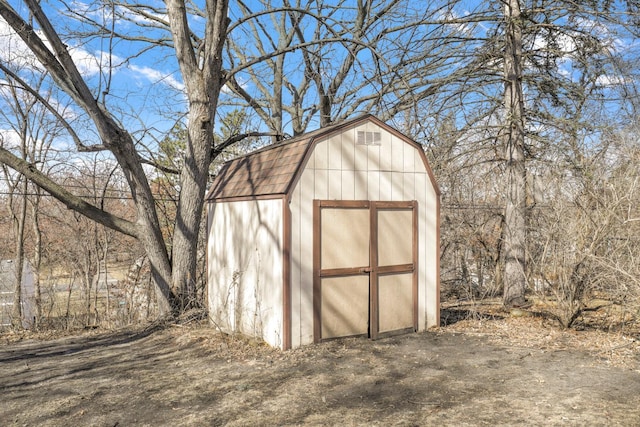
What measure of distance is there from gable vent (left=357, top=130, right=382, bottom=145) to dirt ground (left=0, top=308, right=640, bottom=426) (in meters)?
2.60

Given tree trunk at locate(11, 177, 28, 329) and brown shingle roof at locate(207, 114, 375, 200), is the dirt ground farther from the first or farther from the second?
tree trunk at locate(11, 177, 28, 329)

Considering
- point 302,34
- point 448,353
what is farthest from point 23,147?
point 448,353

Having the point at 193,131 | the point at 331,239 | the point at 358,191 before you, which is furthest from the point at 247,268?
the point at 193,131

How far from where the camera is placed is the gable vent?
6.11 m

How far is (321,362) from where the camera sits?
16.9 feet

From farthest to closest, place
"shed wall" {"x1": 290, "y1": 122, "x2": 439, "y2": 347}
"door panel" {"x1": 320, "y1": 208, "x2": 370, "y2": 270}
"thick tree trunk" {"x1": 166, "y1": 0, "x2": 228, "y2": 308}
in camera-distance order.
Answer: "thick tree trunk" {"x1": 166, "y1": 0, "x2": 228, "y2": 308} < "door panel" {"x1": 320, "y1": 208, "x2": 370, "y2": 270} < "shed wall" {"x1": 290, "y1": 122, "x2": 439, "y2": 347}

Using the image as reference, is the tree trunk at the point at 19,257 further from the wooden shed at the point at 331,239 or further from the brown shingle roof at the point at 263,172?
the wooden shed at the point at 331,239

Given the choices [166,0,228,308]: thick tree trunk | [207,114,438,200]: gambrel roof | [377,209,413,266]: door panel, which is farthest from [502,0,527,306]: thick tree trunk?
[166,0,228,308]: thick tree trunk

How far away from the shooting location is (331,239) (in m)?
5.81

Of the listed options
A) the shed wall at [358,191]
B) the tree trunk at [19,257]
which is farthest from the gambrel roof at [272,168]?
the tree trunk at [19,257]

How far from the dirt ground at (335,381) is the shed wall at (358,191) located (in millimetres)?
513

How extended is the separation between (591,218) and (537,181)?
191 cm

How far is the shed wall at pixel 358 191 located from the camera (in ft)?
18.2

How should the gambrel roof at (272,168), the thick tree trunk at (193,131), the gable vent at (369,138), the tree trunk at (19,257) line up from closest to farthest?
the gambrel roof at (272,168) < the gable vent at (369,138) < the thick tree trunk at (193,131) < the tree trunk at (19,257)
